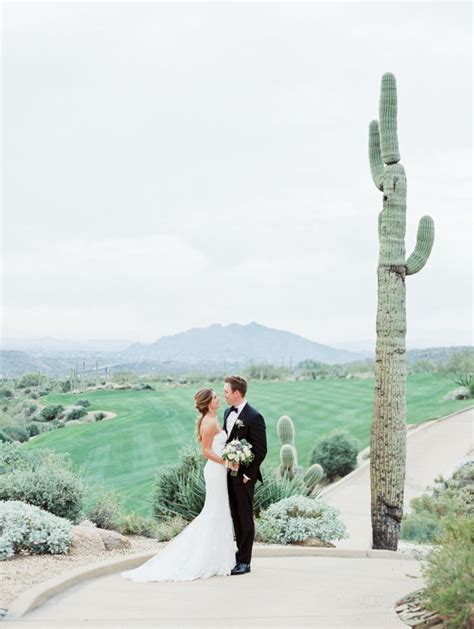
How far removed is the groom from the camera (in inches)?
350

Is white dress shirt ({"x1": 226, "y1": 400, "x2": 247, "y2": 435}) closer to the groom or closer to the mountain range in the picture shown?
the groom

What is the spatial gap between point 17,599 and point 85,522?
14.2 ft

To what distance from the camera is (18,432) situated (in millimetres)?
25203

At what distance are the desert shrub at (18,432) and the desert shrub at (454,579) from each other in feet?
64.7

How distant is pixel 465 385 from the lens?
35.2 meters

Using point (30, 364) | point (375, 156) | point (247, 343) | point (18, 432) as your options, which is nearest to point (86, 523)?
point (375, 156)

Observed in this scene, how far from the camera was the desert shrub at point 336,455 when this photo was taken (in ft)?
91.7

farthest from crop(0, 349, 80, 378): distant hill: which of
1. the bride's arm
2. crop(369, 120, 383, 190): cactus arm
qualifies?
the bride's arm

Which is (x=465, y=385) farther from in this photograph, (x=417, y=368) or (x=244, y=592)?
(x=244, y=592)

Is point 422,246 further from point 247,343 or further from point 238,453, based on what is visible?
point 247,343

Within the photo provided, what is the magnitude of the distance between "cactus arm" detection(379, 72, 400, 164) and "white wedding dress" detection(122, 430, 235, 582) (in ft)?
16.0

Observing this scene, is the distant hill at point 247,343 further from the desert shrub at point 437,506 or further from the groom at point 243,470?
the groom at point 243,470

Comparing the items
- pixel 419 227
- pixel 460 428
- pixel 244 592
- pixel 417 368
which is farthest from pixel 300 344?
pixel 244 592

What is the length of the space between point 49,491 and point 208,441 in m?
3.80
